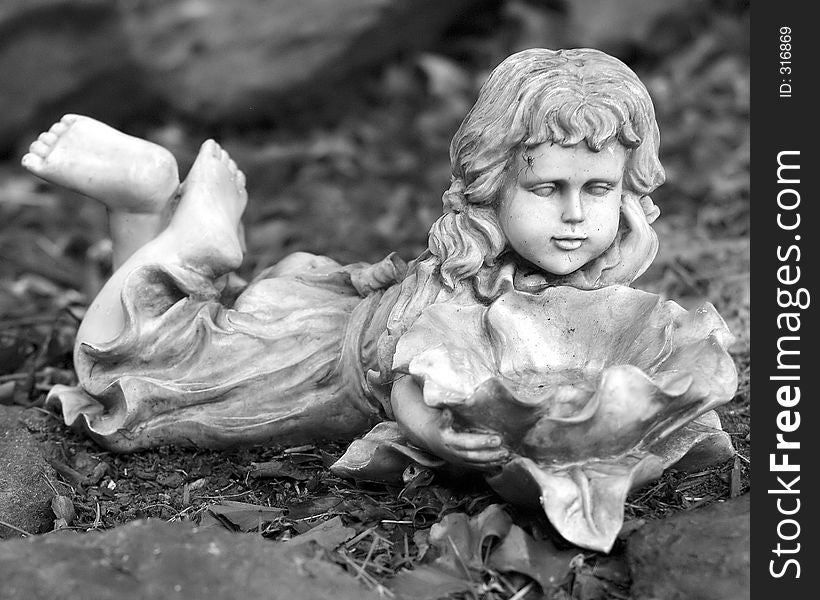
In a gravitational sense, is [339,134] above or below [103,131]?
below

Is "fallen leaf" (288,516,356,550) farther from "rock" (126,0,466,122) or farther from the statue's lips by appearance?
"rock" (126,0,466,122)

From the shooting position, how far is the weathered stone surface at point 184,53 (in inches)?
255

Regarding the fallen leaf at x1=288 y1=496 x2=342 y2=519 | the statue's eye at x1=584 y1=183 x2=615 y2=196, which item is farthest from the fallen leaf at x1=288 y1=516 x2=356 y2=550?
the statue's eye at x1=584 y1=183 x2=615 y2=196

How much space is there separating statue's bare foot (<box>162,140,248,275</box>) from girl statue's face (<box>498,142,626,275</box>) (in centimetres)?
102

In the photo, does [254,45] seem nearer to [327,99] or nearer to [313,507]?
[327,99]

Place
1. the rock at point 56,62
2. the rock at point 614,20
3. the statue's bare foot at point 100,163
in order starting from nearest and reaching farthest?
the statue's bare foot at point 100,163, the rock at point 56,62, the rock at point 614,20

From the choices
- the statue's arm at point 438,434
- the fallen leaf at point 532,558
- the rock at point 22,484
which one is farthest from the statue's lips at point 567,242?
the rock at point 22,484

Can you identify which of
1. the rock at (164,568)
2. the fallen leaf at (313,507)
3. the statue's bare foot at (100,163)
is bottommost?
the fallen leaf at (313,507)

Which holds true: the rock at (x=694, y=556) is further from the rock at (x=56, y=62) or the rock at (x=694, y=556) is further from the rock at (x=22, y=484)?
the rock at (x=56, y=62)

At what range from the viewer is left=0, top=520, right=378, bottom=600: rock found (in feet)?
8.07

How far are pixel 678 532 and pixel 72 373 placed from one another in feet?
7.99

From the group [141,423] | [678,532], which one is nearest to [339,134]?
[141,423]
